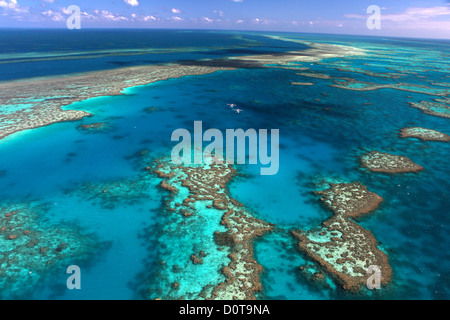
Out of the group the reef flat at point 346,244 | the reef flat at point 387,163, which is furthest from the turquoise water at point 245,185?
the reef flat at point 387,163

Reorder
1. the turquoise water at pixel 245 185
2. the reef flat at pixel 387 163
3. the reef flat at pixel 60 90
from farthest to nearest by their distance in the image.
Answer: the reef flat at pixel 60 90 < the reef flat at pixel 387 163 < the turquoise water at pixel 245 185

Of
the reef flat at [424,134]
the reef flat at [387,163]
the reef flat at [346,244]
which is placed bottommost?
the reef flat at [346,244]

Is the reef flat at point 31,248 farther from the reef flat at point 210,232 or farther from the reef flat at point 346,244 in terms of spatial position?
the reef flat at point 346,244

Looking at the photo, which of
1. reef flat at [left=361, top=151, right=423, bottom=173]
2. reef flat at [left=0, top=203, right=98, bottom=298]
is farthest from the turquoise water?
reef flat at [left=361, top=151, right=423, bottom=173]

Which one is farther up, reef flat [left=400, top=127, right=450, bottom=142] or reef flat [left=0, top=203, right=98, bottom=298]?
reef flat [left=400, top=127, right=450, bottom=142]

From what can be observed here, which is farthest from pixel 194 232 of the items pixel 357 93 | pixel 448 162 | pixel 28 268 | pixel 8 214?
pixel 357 93

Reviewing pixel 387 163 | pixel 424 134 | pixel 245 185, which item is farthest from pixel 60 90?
pixel 424 134

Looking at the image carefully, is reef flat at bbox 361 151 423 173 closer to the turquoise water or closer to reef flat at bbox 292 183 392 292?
the turquoise water
